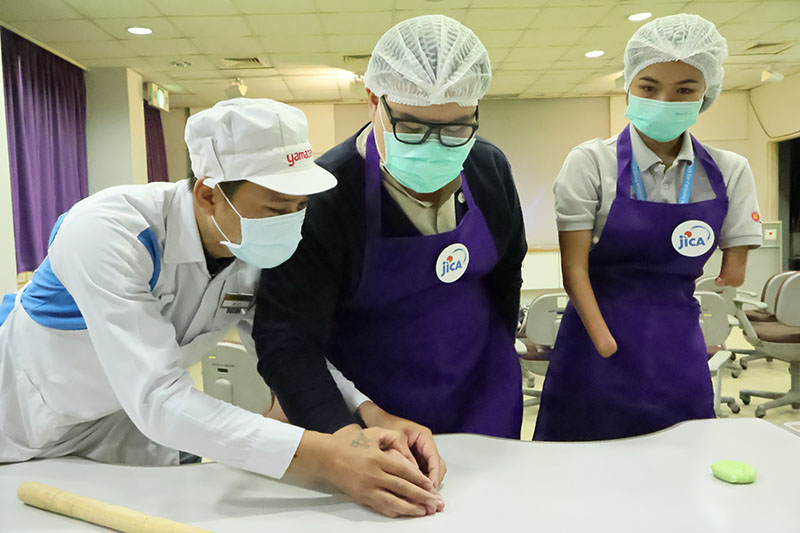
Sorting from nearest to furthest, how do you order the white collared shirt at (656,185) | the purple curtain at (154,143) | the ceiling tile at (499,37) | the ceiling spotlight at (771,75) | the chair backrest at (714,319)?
the white collared shirt at (656,185), the chair backrest at (714,319), the ceiling tile at (499,37), the ceiling spotlight at (771,75), the purple curtain at (154,143)

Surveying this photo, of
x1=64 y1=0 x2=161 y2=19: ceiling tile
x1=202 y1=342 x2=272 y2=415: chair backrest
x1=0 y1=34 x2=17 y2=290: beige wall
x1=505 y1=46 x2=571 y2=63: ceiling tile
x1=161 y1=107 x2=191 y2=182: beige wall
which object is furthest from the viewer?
x1=161 y1=107 x2=191 y2=182: beige wall

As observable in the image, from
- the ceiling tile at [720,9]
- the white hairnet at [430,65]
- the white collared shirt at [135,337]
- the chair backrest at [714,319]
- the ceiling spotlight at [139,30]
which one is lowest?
the chair backrest at [714,319]

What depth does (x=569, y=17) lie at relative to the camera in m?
5.02

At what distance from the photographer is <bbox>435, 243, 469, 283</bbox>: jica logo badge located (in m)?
1.22

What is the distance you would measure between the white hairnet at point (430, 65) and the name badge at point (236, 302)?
49 centimetres

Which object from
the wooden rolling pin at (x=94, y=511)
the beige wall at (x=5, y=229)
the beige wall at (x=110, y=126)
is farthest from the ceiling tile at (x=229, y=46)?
the wooden rolling pin at (x=94, y=511)

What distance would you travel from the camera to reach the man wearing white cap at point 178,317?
3.06ft

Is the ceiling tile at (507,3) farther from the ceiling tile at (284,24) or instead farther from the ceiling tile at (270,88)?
the ceiling tile at (270,88)

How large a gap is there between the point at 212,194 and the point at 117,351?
1.10 feet

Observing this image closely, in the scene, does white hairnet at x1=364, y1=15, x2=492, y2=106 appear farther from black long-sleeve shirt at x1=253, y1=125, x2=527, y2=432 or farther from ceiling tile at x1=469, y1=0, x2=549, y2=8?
ceiling tile at x1=469, y1=0, x2=549, y2=8

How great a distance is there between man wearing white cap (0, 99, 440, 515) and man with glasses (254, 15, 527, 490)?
0.27 feet

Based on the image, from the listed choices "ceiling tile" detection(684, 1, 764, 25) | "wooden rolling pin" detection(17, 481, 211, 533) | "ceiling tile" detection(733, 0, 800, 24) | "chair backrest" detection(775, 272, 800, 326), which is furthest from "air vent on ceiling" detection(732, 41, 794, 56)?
"wooden rolling pin" detection(17, 481, 211, 533)

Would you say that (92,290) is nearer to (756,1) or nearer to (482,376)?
(482,376)

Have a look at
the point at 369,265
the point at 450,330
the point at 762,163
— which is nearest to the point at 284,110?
the point at 369,265
